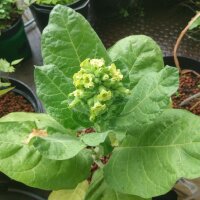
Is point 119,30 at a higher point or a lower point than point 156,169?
lower

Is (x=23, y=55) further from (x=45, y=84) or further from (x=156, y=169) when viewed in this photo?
(x=156, y=169)

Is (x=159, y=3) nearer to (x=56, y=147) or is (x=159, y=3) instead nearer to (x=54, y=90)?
(x=54, y=90)

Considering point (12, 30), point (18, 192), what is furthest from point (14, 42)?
point (18, 192)

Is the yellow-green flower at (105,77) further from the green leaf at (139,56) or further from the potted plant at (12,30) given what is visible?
the potted plant at (12,30)

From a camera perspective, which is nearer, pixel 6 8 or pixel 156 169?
pixel 156 169

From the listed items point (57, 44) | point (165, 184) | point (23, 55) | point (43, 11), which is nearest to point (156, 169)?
point (165, 184)

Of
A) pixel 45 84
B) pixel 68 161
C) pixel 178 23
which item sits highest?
pixel 45 84

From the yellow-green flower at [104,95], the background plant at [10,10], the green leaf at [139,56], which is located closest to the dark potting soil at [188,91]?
the green leaf at [139,56]
